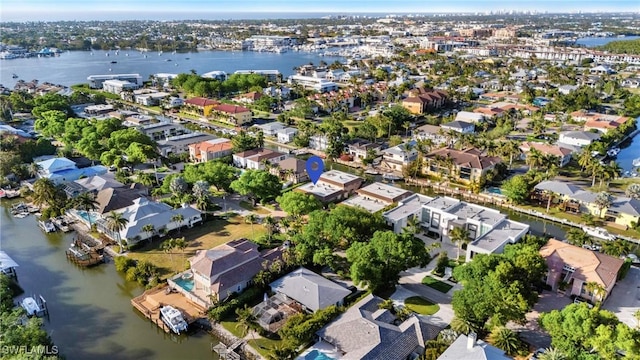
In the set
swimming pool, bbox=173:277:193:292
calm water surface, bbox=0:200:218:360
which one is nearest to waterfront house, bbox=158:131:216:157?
calm water surface, bbox=0:200:218:360

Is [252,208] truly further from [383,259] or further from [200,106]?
[200,106]

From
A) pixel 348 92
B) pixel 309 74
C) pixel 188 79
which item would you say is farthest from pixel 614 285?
pixel 309 74

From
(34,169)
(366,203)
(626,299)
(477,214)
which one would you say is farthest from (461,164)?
(34,169)

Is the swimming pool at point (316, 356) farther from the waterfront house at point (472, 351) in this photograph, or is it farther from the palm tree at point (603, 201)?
the palm tree at point (603, 201)

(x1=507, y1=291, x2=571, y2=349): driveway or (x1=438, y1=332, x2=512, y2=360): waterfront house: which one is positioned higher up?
(x1=438, y1=332, x2=512, y2=360): waterfront house

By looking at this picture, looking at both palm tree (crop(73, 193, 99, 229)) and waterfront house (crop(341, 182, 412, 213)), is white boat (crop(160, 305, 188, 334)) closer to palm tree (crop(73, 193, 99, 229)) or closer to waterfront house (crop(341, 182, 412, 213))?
palm tree (crop(73, 193, 99, 229))

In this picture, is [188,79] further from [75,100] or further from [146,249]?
[146,249]

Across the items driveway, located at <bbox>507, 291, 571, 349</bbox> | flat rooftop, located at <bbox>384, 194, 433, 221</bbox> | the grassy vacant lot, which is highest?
flat rooftop, located at <bbox>384, 194, 433, 221</bbox>
